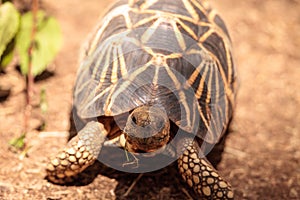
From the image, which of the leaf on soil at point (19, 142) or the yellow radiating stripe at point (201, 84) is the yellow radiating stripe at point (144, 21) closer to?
the yellow radiating stripe at point (201, 84)

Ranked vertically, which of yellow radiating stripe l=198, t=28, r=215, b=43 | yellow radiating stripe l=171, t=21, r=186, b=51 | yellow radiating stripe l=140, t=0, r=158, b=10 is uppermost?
yellow radiating stripe l=140, t=0, r=158, b=10

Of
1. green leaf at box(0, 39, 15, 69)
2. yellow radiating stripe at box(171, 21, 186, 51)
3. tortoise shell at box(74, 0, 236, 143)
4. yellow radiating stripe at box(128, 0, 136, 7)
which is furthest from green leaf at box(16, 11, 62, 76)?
yellow radiating stripe at box(171, 21, 186, 51)

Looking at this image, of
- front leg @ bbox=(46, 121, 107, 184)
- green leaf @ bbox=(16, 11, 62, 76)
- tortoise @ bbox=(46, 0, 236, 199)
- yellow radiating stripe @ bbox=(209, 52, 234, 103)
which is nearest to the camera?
tortoise @ bbox=(46, 0, 236, 199)

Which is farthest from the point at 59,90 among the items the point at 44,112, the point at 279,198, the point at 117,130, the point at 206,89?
the point at 279,198

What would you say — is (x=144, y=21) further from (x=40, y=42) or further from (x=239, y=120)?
(x=239, y=120)

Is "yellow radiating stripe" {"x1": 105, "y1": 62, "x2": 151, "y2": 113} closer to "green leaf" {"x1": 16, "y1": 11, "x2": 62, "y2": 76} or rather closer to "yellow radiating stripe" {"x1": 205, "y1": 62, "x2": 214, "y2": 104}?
"yellow radiating stripe" {"x1": 205, "y1": 62, "x2": 214, "y2": 104}

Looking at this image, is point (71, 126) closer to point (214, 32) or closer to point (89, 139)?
point (89, 139)

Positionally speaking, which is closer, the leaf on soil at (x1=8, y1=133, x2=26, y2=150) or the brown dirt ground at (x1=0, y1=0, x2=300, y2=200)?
the brown dirt ground at (x1=0, y1=0, x2=300, y2=200)
